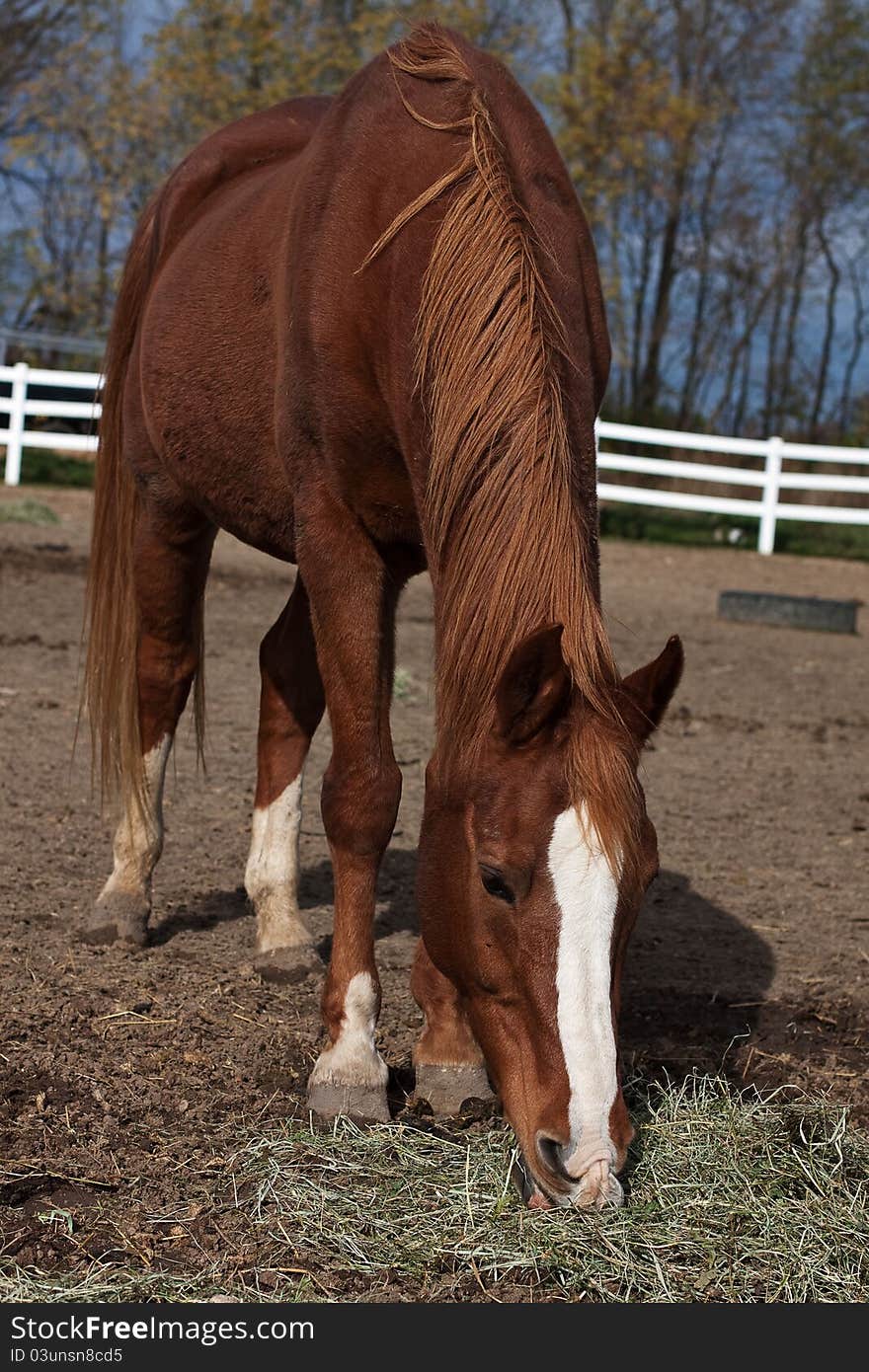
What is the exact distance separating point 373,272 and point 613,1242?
202 centimetres

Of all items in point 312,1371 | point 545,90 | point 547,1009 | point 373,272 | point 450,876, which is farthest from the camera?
point 545,90

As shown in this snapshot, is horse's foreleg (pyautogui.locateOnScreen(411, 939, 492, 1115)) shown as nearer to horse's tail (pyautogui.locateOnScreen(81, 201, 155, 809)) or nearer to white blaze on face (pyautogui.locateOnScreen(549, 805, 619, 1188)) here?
white blaze on face (pyautogui.locateOnScreen(549, 805, 619, 1188))

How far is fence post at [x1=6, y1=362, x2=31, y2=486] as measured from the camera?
→ 15.6 meters

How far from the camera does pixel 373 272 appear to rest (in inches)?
121

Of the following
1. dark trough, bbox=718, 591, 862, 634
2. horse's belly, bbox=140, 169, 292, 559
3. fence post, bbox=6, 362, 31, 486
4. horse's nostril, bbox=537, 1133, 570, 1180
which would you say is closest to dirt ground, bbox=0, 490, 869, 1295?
horse's nostril, bbox=537, 1133, 570, 1180

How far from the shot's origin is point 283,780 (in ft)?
13.5

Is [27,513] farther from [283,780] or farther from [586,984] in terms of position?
[586,984]

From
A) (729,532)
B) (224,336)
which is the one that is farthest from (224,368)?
(729,532)

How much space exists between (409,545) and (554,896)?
1184mm

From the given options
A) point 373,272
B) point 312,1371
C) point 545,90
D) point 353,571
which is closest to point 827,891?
point 353,571

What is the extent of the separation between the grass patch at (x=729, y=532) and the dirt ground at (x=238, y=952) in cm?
864

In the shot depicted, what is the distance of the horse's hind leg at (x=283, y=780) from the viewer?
13.0 ft

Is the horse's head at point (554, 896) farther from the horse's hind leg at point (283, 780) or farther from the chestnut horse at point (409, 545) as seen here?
the horse's hind leg at point (283, 780)

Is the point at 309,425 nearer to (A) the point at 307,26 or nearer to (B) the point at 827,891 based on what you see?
(B) the point at 827,891
